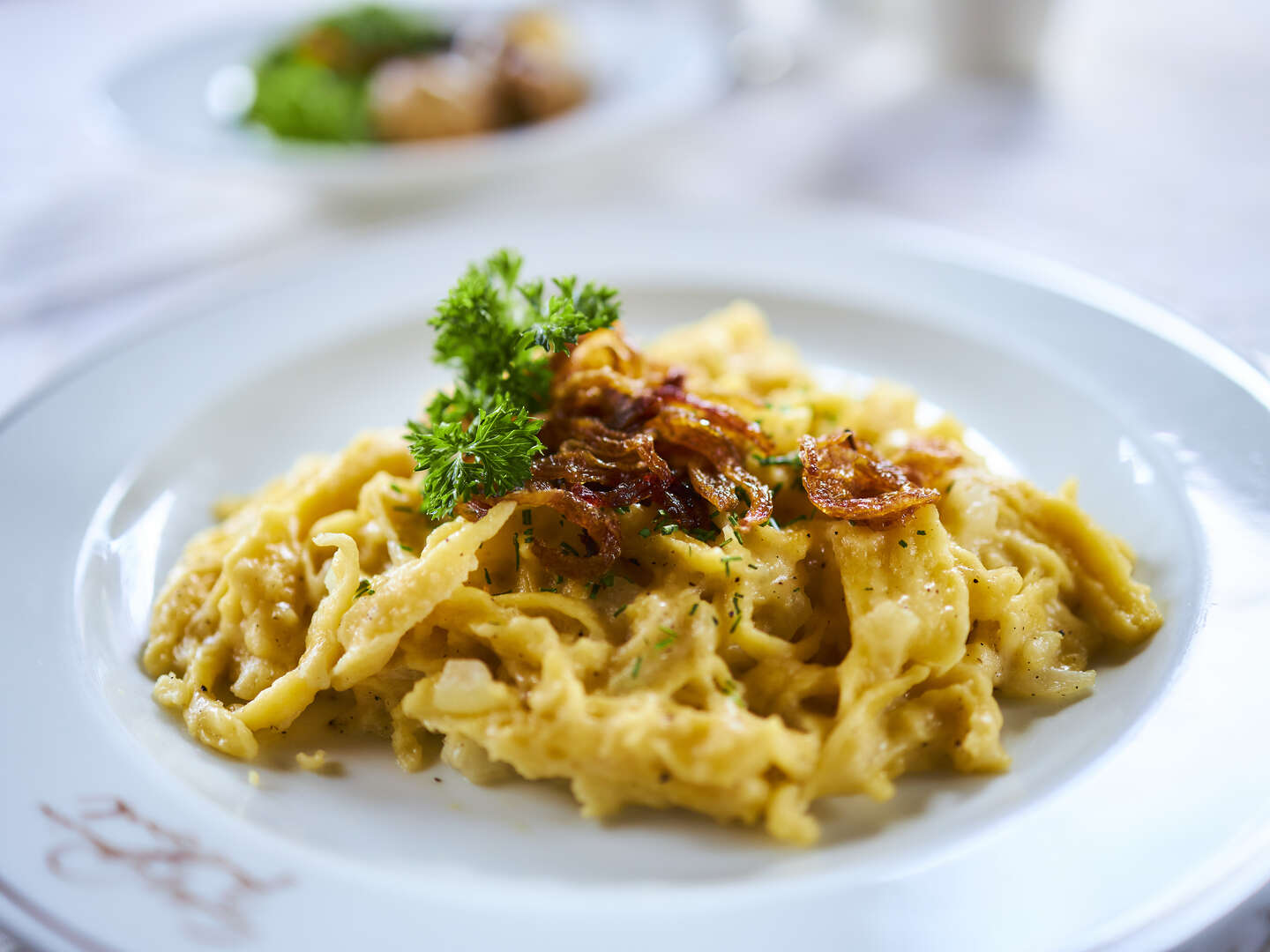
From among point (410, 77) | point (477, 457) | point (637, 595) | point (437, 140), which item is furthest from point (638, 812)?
point (410, 77)

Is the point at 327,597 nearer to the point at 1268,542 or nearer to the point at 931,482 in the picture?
the point at 931,482

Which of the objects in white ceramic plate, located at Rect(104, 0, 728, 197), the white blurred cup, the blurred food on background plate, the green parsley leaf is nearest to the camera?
the green parsley leaf

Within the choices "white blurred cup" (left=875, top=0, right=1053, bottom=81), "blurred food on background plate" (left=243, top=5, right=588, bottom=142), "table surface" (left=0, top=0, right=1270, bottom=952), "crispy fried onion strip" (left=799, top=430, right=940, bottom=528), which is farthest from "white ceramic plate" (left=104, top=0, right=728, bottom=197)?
"crispy fried onion strip" (left=799, top=430, right=940, bottom=528)

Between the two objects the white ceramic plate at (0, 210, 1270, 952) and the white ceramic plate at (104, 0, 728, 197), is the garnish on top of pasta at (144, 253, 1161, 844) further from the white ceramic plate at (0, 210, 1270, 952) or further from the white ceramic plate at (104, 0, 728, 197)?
the white ceramic plate at (104, 0, 728, 197)

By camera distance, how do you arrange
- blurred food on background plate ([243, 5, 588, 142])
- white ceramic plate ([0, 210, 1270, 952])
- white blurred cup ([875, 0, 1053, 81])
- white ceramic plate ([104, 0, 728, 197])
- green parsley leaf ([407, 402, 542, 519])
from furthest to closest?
white blurred cup ([875, 0, 1053, 81]), blurred food on background plate ([243, 5, 588, 142]), white ceramic plate ([104, 0, 728, 197]), green parsley leaf ([407, 402, 542, 519]), white ceramic plate ([0, 210, 1270, 952])

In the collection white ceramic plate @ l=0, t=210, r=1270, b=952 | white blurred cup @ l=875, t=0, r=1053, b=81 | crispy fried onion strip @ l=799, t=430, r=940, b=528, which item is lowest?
white ceramic plate @ l=0, t=210, r=1270, b=952

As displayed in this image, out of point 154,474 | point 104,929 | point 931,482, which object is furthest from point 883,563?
point 154,474

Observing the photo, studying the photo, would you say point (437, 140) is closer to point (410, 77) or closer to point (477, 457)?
point (410, 77)
